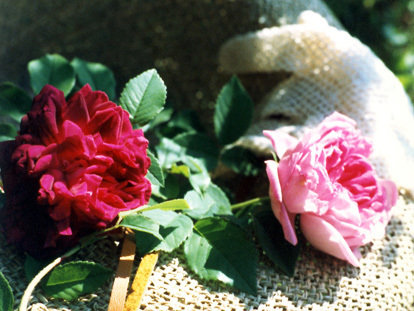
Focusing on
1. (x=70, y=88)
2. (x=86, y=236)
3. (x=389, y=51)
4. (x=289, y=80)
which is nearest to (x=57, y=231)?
(x=86, y=236)

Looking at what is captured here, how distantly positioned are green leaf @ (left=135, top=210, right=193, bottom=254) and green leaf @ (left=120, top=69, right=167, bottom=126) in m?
0.09

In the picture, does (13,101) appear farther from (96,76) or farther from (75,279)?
(75,279)

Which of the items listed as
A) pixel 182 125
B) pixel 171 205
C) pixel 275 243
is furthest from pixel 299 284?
pixel 182 125

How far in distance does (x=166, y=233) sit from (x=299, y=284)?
0.13 m

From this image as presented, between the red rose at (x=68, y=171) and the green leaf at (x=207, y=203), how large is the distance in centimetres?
6

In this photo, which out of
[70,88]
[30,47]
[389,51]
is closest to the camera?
[70,88]

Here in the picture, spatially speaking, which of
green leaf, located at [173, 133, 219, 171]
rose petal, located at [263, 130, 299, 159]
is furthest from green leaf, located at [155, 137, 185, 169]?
rose petal, located at [263, 130, 299, 159]

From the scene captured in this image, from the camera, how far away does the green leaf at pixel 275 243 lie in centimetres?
41

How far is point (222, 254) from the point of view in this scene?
0.39m

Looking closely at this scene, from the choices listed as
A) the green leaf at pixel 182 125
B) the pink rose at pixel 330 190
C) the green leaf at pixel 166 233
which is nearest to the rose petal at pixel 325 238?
the pink rose at pixel 330 190

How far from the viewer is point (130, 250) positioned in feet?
1.22

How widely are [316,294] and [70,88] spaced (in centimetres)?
31

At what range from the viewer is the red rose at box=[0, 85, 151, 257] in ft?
1.08

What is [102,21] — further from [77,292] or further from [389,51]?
[389,51]
